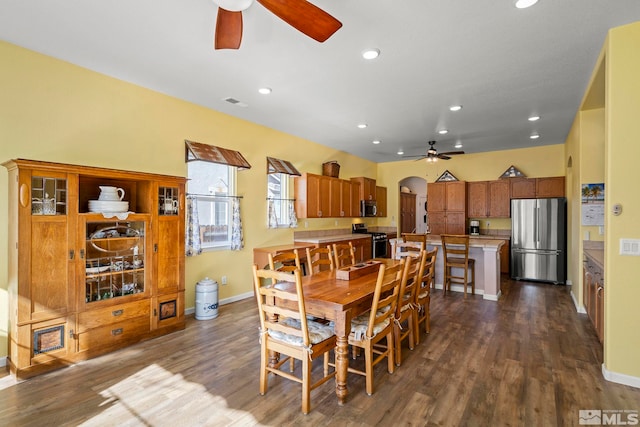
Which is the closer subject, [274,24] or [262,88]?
[274,24]

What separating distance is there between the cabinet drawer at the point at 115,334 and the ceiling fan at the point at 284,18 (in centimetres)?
281

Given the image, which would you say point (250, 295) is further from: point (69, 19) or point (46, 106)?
point (69, 19)

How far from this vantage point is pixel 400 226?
8.90 meters

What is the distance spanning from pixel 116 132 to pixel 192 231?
56.7 inches

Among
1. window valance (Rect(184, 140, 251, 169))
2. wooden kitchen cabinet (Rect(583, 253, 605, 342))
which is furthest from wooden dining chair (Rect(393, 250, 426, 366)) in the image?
window valance (Rect(184, 140, 251, 169))

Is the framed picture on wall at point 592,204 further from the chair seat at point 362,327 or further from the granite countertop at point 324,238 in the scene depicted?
the granite countertop at point 324,238

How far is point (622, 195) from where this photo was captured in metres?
2.56

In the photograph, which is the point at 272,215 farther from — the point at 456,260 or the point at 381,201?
the point at 381,201

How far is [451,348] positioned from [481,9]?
3.01 m

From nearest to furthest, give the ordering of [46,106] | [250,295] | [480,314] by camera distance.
Answer: [46,106] → [480,314] → [250,295]

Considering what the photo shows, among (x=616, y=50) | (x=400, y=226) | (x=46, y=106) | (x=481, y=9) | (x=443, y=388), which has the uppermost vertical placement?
(x=481, y=9)

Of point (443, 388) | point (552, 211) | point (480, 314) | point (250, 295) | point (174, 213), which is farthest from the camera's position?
point (552, 211)

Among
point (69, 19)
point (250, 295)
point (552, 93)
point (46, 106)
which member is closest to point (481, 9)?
point (552, 93)

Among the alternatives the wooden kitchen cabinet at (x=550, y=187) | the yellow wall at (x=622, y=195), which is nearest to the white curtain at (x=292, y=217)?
the yellow wall at (x=622, y=195)
